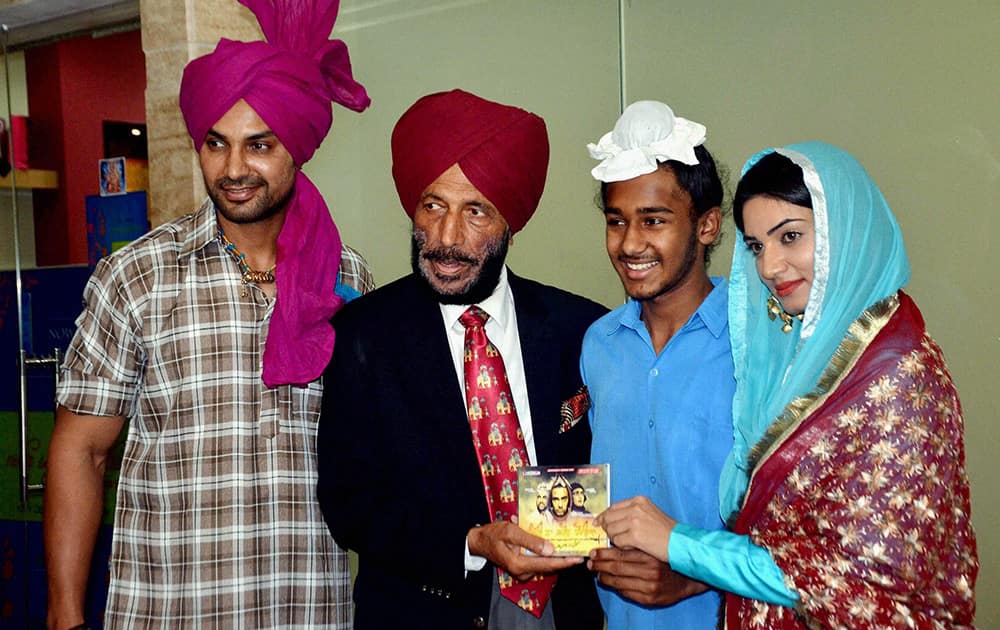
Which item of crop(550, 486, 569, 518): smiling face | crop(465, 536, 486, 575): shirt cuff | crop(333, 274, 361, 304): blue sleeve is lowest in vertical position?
crop(465, 536, 486, 575): shirt cuff

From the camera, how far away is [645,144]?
2.39 metres

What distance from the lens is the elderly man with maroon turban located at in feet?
7.73

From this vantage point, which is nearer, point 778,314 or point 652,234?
point 778,314

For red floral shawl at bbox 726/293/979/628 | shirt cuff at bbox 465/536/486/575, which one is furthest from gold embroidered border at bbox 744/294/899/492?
shirt cuff at bbox 465/536/486/575

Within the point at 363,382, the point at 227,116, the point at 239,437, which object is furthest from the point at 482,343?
the point at 227,116

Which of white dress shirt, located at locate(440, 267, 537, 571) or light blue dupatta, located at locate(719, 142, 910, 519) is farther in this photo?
white dress shirt, located at locate(440, 267, 537, 571)

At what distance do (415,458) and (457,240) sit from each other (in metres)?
0.57

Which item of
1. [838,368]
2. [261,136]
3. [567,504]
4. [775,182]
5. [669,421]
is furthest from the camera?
[261,136]

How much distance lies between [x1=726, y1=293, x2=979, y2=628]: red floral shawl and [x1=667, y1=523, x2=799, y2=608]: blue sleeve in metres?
0.03

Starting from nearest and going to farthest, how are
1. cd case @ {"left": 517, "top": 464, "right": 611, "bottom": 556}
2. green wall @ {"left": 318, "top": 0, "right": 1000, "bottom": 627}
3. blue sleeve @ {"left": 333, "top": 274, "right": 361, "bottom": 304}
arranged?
cd case @ {"left": 517, "top": 464, "right": 611, "bottom": 556}
blue sleeve @ {"left": 333, "top": 274, "right": 361, "bottom": 304}
green wall @ {"left": 318, "top": 0, "right": 1000, "bottom": 627}

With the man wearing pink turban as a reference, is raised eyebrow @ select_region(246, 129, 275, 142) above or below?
above

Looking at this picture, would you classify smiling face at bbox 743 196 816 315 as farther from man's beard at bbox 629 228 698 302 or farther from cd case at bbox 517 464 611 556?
cd case at bbox 517 464 611 556

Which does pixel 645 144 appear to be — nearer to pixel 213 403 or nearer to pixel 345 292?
pixel 345 292

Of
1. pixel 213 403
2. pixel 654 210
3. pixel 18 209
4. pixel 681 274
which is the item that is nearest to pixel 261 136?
pixel 213 403
